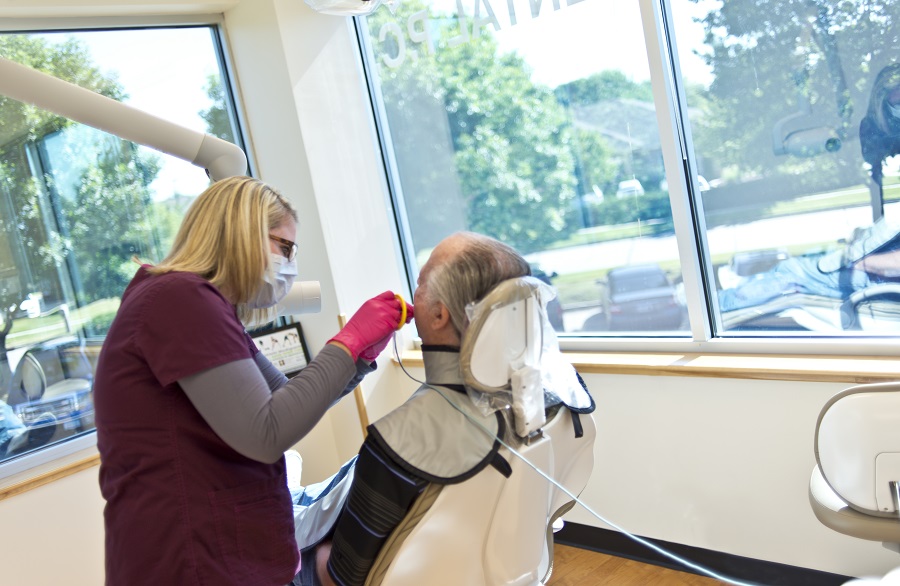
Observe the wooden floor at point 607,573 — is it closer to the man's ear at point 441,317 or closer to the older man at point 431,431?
the older man at point 431,431

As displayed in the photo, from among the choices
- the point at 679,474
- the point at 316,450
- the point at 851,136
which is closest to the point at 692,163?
the point at 851,136

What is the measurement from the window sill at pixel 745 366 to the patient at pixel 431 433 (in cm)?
93

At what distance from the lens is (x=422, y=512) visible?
4.49ft

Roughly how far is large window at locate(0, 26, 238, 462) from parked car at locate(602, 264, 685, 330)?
1851 millimetres

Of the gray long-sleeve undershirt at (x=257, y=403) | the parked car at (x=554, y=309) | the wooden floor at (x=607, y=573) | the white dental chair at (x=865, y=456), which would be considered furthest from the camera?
the parked car at (x=554, y=309)

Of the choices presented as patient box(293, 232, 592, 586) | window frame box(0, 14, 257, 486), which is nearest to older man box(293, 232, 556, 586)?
patient box(293, 232, 592, 586)

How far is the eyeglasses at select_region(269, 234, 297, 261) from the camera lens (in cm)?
150

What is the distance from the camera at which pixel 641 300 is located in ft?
8.79

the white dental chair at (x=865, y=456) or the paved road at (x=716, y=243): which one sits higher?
the paved road at (x=716, y=243)

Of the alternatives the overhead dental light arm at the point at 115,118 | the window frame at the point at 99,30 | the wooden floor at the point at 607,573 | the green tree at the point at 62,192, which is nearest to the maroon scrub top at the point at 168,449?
the overhead dental light arm at the point at 115,118

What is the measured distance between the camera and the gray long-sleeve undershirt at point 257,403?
1.28 meters

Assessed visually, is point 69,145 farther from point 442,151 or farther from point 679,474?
point 679,474

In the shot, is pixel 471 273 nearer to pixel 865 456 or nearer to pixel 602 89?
pixel 865 456

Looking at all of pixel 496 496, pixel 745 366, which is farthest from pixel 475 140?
pixel 496 496
